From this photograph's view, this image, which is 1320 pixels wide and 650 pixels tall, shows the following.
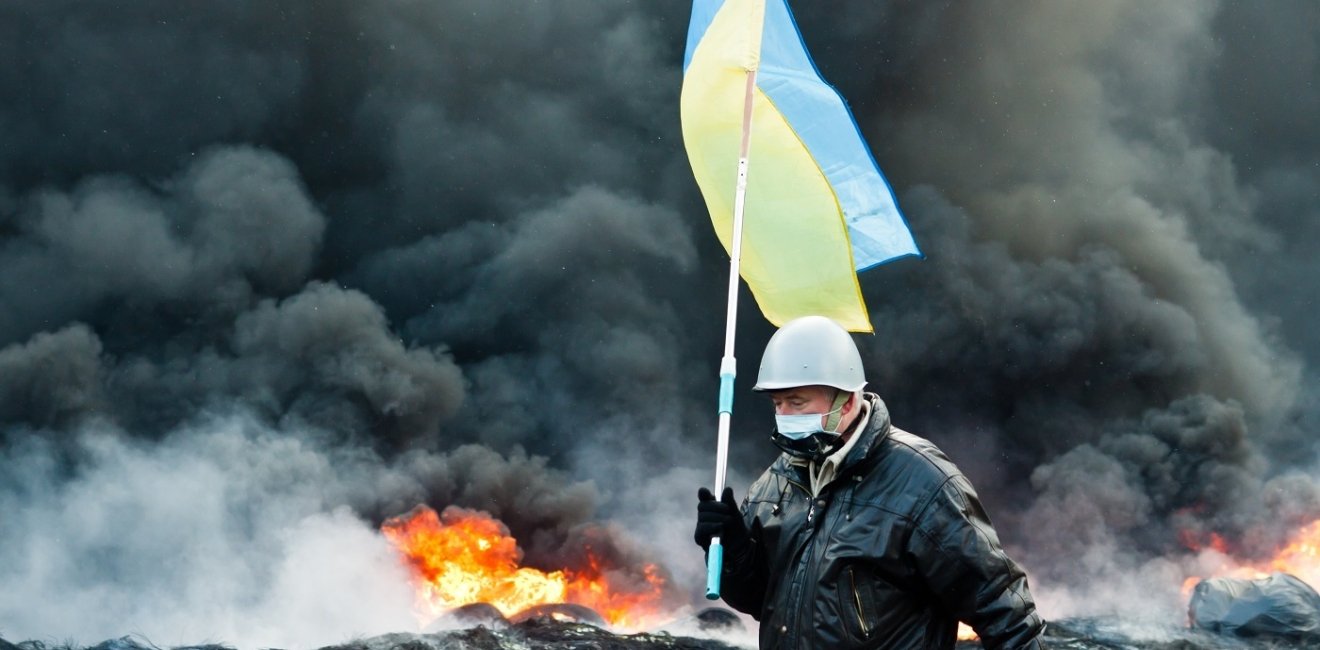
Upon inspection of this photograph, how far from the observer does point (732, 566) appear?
293 centimetres

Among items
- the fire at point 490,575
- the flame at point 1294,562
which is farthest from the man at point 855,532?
the flame at point 1294,562

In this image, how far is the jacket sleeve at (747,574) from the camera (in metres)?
2.91

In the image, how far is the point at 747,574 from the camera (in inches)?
116

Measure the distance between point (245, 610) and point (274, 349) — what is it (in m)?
2.69

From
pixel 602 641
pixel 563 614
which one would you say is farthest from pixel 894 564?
pixel 563 614

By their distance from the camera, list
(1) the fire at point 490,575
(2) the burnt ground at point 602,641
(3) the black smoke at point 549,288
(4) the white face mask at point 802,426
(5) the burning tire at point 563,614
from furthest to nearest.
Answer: (1) the fire at point 490,575
(3) the black smoke at point 549,288
(5) the burning tire at point 563,614
(2) the burnt ground at point 602,641
(4) the white face mask at point 802,426

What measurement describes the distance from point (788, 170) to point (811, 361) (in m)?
1.74

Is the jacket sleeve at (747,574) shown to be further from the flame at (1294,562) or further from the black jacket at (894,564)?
the flame at (1294,562)

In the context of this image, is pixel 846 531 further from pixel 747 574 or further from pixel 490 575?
pixel 490 575

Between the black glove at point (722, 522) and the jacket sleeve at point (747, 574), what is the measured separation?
0.03 meters

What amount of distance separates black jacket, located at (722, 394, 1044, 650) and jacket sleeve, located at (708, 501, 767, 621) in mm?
151

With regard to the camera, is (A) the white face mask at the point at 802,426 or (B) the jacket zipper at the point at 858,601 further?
(A) the white face mask at the point at 802,426

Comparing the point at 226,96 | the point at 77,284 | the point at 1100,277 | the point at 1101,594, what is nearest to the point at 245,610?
the point at 77,284

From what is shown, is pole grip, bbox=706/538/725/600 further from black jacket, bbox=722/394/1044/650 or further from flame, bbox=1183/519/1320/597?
flame, bbox=1183/519/1320/597
